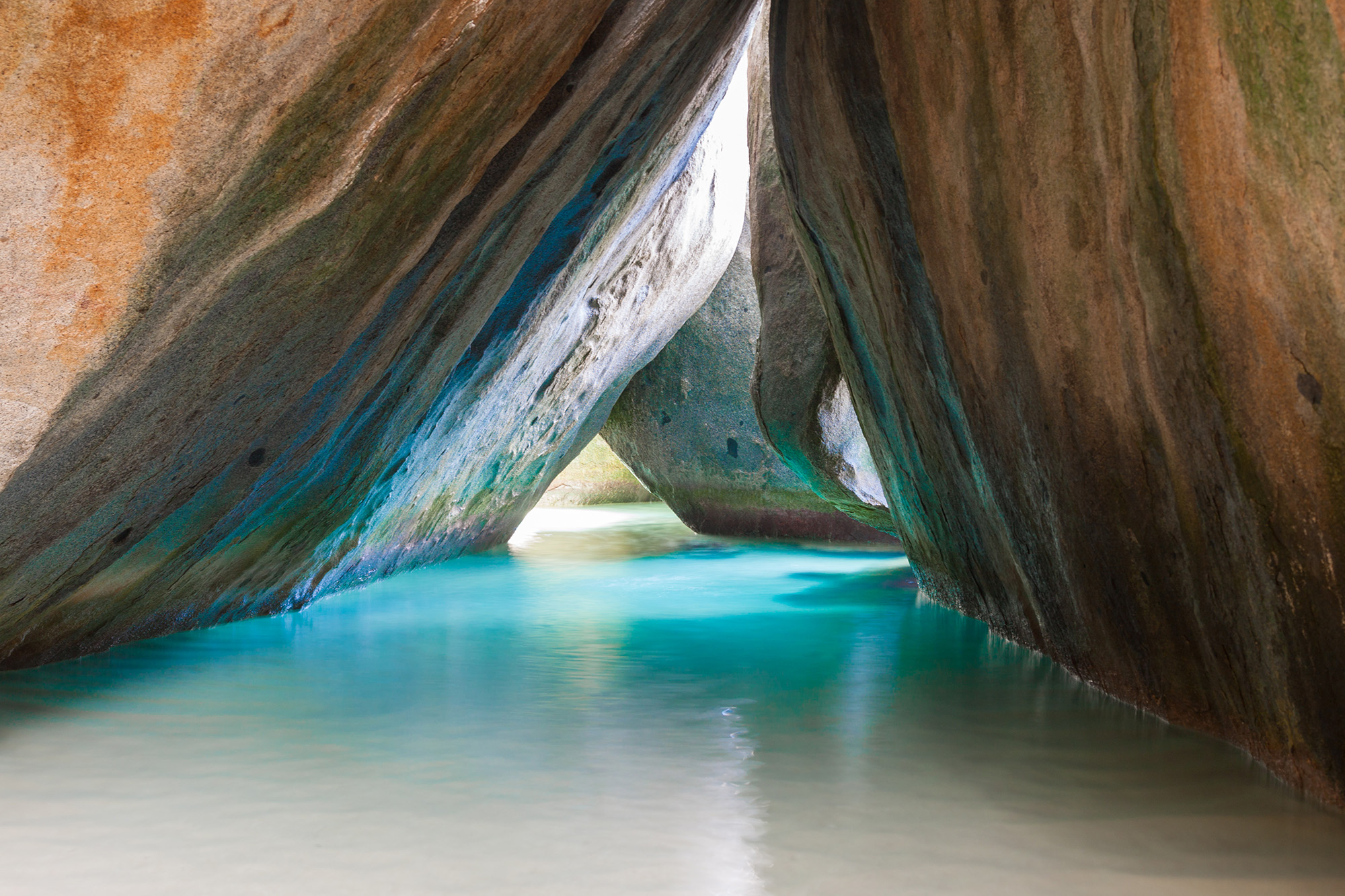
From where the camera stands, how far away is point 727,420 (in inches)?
Answer: 476

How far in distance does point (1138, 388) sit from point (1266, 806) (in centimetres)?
122

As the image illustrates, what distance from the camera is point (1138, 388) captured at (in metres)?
3.05

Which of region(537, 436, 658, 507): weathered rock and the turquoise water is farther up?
region(537, 436, 658, 507): weathered rock

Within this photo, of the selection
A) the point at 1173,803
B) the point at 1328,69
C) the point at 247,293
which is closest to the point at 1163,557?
the point at 1173,803

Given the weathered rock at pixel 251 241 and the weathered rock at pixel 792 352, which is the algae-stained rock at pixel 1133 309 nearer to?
the weathered rock at pixel 251 241

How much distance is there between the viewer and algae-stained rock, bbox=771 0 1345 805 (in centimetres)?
232

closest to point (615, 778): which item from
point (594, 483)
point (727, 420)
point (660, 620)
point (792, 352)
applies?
point (660, 620)

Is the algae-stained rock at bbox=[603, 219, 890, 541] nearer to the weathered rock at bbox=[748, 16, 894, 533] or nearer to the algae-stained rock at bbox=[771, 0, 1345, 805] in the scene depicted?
the weathered rock at bbox=[748, 16, 894, 533]

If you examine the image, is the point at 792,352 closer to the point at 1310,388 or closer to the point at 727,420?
the point at 727,420

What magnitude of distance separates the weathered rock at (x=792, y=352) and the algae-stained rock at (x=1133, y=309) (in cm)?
295

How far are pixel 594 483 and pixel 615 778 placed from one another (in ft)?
56.8

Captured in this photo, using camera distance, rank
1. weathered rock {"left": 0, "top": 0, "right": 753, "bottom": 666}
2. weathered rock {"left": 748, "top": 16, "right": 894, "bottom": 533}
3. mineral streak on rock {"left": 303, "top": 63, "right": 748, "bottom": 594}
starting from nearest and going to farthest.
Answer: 1. weathered rock {"left": 0, "top": 0, "right": 753, "bottom": 666}
2. mineral streak on rock {"left": 303, "top": 63, "right": 748, "bottom": 594}
3. weathered rock {"left": 748, "top": 16, "right": 894, "bottom": 533}

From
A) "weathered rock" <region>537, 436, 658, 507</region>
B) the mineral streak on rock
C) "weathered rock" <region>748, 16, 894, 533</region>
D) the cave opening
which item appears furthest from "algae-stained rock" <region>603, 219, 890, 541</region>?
"weathered rock" <region>537, 436, 658, 507</region>

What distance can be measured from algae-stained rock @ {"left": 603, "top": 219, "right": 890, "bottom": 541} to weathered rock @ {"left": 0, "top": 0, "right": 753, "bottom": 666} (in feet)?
19.9
